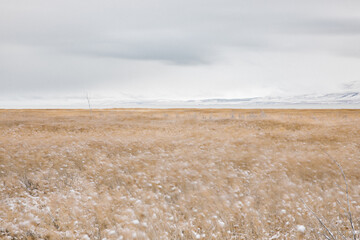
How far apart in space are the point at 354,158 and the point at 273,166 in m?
6.44

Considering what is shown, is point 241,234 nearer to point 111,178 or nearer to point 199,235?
point 199,235

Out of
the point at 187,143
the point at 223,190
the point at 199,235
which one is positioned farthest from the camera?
the point at 187,143

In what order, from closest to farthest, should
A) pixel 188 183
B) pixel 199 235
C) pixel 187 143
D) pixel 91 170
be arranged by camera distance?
pixel 199 235, pixel 188 183, pixel 91 170, pixel 187 143

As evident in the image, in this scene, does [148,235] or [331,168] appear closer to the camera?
[148,235]

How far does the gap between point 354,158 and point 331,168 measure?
133 inches

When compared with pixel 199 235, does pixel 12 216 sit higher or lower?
higher

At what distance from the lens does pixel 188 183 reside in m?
12.1

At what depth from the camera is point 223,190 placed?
1121cm

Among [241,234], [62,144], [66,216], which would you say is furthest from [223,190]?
[62,144]

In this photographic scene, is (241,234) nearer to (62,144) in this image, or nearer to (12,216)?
(12,216)

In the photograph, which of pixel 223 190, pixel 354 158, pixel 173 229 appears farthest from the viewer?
pixel 354 158

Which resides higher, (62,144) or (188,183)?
(62,144)

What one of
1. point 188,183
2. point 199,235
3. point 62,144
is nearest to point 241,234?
point 199,235

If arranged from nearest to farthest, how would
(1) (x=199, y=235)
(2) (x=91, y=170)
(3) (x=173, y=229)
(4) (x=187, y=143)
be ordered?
(1) (x=199, y=235), (3) (x=173, y=229), (2) (x=91, y=170), (4) (x=187, y=143)
